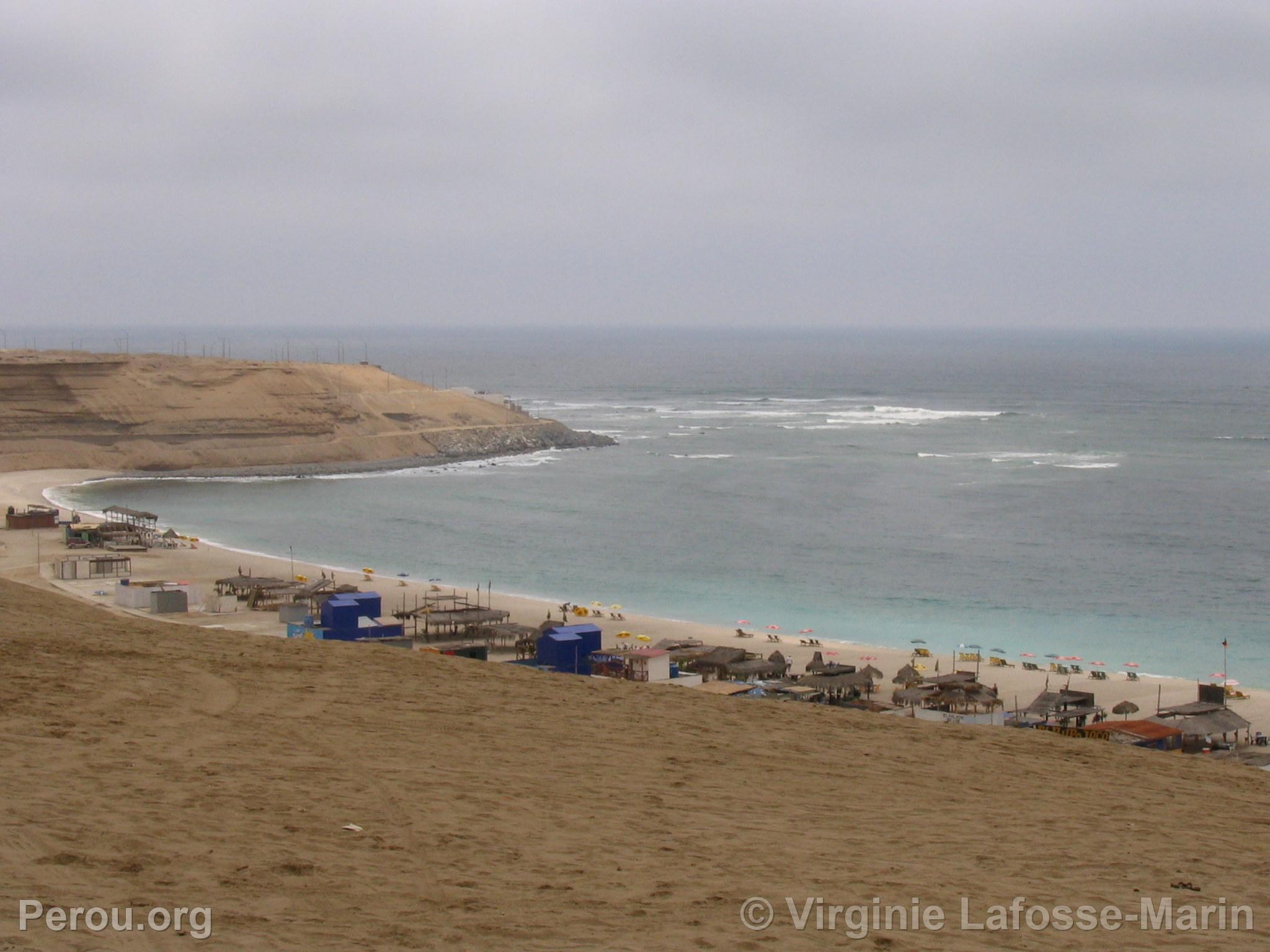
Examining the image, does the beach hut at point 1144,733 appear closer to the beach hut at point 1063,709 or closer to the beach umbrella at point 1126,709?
the beach hut at point 1063,709

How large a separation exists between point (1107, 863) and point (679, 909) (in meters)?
3.29

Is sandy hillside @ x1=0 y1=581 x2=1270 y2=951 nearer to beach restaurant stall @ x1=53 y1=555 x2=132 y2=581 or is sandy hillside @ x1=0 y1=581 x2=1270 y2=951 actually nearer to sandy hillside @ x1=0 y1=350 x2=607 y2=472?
beach restaurant stall @ x1=53 y1=555 x2=132 y2=581

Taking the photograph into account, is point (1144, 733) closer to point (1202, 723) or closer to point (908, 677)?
point (1202, 723)

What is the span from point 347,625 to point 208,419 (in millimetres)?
50054

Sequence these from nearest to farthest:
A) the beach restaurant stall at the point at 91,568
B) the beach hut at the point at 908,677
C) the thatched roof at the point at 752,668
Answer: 1. the beach hut at the point at 908,677
2. the thatched roof at the point at 752,668
3. the beach restaurant stall at the point at 91,568

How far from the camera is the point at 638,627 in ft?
109

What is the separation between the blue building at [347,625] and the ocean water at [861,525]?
33.3ft

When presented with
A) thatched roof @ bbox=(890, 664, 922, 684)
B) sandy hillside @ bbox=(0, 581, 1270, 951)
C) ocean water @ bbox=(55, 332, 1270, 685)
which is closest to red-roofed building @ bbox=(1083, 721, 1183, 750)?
thatched roof @ bbox=(890, 664, 922, 684)

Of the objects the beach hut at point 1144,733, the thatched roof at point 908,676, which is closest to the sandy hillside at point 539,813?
the beach hut at point 1144,733

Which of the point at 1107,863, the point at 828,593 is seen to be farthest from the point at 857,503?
the point at 1107,863

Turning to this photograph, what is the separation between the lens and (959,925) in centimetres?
718

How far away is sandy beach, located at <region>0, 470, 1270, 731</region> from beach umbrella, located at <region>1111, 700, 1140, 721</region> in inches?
23.5

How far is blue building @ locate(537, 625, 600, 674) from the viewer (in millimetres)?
25219

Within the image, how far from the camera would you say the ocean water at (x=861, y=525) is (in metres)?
36.6
